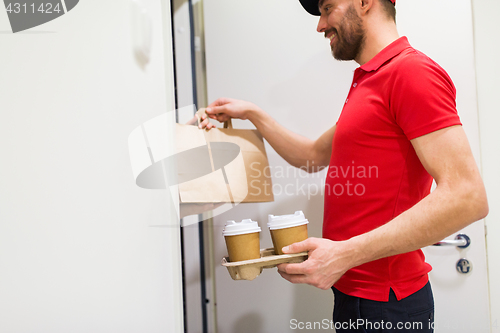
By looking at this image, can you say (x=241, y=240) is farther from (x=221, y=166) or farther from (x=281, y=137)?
(x=281, y=137)

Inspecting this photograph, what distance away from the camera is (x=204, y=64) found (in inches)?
54.2

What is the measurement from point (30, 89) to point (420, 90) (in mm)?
688

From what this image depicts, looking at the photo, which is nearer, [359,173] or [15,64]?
[15,64]

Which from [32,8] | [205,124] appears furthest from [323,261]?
[32,8]

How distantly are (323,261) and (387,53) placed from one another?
0.55 m

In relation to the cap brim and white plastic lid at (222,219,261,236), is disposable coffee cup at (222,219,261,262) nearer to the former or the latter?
white plastic lid at (222,219,261,236)

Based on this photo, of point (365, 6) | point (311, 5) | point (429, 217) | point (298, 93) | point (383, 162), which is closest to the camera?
point (429, 217)

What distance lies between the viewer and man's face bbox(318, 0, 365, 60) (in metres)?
0.91

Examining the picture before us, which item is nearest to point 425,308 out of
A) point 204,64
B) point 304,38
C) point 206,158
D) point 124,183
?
point 206,158

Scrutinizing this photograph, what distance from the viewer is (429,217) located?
650mm

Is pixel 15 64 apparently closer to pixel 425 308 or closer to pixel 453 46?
pixel 425 308

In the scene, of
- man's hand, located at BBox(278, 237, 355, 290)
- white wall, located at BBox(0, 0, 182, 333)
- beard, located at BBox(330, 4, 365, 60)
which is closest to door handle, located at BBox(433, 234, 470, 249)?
man's hand, located at BBox(278, 237, 355, 290)

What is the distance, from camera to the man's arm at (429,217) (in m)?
0.63

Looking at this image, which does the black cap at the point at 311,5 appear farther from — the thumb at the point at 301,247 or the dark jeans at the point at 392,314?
the dark jeans at the point at 392,314
